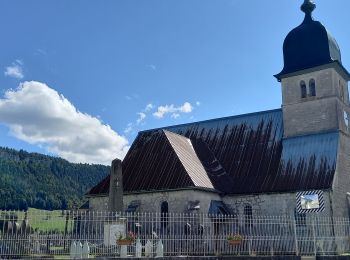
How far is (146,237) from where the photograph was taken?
807 inches

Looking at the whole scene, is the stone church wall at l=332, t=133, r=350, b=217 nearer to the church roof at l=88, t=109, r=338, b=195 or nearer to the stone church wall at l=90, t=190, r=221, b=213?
the church roof at l=88, t=109, r=338, b=195

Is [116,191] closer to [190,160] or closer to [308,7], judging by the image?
[190,160]

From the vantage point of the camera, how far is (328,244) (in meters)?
21.2

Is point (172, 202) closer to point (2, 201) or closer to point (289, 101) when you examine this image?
point (289, 101)

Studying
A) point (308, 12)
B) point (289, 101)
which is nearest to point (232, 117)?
point (289, 101)

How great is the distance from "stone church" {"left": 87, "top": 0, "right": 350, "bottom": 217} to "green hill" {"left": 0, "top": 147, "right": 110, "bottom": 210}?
200 feet

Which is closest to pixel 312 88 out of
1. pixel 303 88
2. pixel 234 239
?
pixel 303 88

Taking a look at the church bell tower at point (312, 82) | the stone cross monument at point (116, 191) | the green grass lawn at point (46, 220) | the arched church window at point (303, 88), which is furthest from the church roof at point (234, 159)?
the green grass lawn at point (46, 220)

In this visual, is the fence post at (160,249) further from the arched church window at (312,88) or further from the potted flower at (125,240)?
the arched church window at (312,88)

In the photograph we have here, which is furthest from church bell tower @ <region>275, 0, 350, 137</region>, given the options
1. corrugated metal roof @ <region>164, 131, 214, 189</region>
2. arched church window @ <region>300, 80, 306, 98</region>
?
corrugated metal roof @ <region>164, 131, 214, 189</region>

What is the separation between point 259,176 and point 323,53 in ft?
30.0

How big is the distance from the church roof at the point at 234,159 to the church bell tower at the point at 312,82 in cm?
104

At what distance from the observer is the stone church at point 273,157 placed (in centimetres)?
2695

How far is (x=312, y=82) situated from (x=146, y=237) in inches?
657
